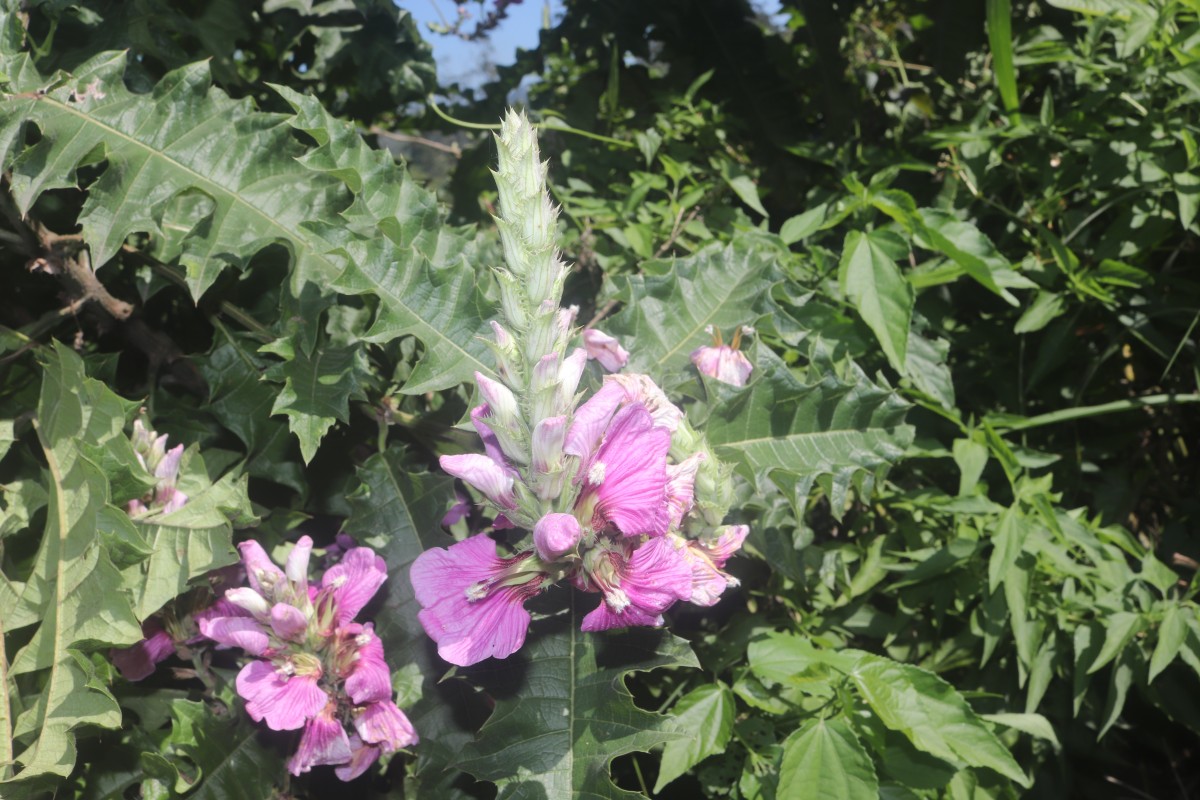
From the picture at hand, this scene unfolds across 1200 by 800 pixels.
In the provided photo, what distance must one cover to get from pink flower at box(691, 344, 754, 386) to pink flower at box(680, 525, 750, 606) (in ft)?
0.74

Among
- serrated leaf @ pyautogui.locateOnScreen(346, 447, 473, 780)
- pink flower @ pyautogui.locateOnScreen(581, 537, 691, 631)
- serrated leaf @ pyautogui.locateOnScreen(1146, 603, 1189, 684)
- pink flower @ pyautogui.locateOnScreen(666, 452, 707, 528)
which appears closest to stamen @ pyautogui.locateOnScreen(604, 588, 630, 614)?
pink flower @ pyautogui.locateOnScreen(581, 537, 691, 631)

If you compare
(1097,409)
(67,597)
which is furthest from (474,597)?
(1097,409)

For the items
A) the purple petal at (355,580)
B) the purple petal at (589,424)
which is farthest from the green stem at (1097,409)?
the purple petal at (355,580)

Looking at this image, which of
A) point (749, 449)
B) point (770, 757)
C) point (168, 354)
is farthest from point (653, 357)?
point (168, 354)

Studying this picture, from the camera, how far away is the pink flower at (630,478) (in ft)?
2.56

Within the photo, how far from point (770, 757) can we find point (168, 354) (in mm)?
1002

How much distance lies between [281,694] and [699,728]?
49 cm

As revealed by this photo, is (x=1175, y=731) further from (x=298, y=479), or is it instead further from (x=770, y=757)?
(x=298, y=479)

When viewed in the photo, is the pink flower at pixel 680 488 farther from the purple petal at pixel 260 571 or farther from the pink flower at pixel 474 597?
the purple petal at pixel 260 571

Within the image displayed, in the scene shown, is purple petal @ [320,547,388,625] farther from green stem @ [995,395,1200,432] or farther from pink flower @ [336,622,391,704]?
green stem @ [995,395,1200,432]

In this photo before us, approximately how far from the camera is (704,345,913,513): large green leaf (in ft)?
3.41

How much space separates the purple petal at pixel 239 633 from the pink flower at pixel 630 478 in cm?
39

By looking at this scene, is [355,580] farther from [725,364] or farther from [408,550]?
[725,364]

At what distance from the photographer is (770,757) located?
1123 mm
